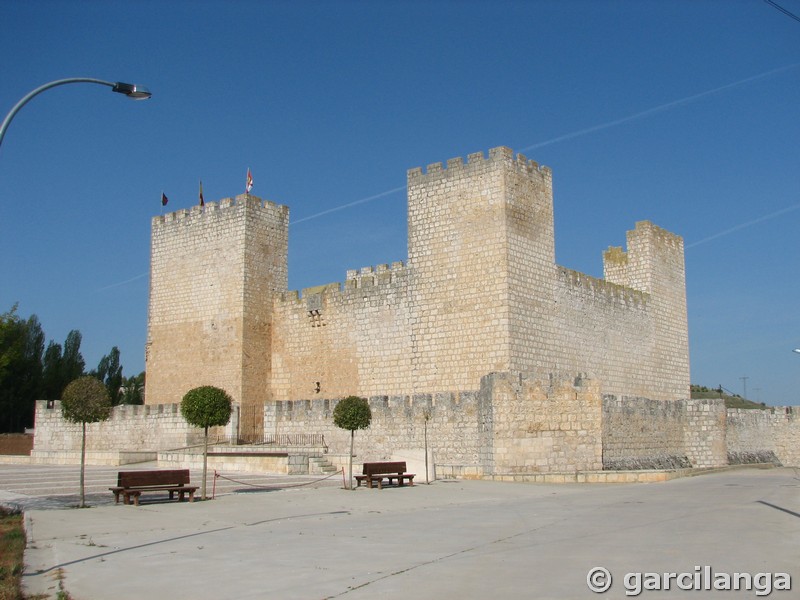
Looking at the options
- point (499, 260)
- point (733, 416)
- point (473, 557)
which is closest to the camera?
point (473, 557)

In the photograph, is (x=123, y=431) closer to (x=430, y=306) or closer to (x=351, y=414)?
(x=430, y=306)


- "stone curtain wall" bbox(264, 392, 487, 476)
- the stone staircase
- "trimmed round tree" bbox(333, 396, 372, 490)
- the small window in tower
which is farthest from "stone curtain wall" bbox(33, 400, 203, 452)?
"trimmed round tree" bbox(333, 396, 372, 490)

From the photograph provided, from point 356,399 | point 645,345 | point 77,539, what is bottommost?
point 77,539

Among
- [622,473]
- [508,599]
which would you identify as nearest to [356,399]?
[622,473]

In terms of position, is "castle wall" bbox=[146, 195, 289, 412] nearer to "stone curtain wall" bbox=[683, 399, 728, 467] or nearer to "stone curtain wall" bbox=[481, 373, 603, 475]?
"stone curtain wall" bbox=[481, 373, 603, 475]

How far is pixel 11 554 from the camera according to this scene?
26.6 feet

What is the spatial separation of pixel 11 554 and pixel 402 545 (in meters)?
3.79

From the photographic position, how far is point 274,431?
2278 centimetres

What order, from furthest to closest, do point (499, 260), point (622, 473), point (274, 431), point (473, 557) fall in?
point (274, 431) → point (499, 260) → point (622, 473) → point (473, 557)

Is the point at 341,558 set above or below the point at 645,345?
below

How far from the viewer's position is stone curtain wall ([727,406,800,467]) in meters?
25.5

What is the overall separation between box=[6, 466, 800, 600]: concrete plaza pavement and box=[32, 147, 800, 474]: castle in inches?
185

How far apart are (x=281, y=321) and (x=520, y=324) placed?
8849 mm

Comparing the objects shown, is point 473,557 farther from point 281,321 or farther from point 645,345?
point 645,345
